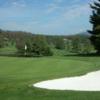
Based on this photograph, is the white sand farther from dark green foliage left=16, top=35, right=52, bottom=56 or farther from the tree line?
the tree line

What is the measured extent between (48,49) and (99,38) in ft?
25.4

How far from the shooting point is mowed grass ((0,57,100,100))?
1474 cm

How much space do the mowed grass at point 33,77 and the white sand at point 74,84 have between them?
0.77 m

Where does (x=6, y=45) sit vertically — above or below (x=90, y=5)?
below

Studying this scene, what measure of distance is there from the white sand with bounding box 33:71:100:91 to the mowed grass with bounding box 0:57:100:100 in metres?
0.77

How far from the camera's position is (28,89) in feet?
54.9

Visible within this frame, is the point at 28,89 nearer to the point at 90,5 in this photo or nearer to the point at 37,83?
the point at 37,83

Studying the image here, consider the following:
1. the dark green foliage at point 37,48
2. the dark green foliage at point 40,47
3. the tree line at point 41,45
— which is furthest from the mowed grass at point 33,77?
the tree line at point 41,45

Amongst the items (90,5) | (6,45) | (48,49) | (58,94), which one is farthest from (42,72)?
(6,45)

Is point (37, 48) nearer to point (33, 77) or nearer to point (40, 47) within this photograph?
point (40, 47)

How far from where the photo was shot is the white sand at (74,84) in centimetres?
1767

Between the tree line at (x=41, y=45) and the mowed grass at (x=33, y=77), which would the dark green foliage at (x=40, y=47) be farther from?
the mowed grass at (x=33, y=77)

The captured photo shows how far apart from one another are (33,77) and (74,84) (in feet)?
10.5

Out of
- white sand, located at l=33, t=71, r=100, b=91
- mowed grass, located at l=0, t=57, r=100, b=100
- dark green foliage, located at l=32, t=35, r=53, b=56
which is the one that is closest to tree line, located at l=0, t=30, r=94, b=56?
dark green foliage, located at l=32, t=35, r=53, b=56
